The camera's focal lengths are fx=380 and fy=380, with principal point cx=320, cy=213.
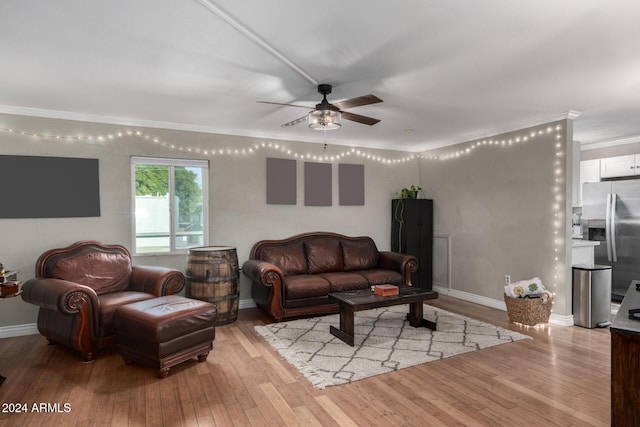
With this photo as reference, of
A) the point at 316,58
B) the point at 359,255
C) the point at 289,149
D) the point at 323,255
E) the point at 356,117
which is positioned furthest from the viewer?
the point at 359,255

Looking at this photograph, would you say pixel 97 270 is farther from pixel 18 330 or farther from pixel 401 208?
pixel 401 208

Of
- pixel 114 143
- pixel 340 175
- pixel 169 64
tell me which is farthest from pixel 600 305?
pixel 114 143

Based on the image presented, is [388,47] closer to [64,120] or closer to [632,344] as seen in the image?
[632,344]

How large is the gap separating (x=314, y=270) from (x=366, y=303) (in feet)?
5.50

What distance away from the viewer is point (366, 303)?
347 centimetres

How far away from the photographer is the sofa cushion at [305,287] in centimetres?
428

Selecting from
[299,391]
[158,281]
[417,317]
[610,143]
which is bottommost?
[299,391]

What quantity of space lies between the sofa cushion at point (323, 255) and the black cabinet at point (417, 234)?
1.09 metres

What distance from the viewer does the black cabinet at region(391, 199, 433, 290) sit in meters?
5.79

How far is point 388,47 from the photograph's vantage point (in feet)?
8.17

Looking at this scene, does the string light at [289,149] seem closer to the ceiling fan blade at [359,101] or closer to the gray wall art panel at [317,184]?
the gray wall art panel at [317,184]

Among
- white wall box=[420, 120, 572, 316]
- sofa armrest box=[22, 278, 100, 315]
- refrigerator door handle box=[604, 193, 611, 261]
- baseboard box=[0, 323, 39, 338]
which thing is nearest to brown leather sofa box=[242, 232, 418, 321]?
white wall box=[420, 120, 572, 316]

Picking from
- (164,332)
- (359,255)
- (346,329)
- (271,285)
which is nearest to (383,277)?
(359,255)

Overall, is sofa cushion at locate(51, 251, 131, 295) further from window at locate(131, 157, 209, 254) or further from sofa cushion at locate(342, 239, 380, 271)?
sofa cushion at locate(342, 239, 380, 271)
